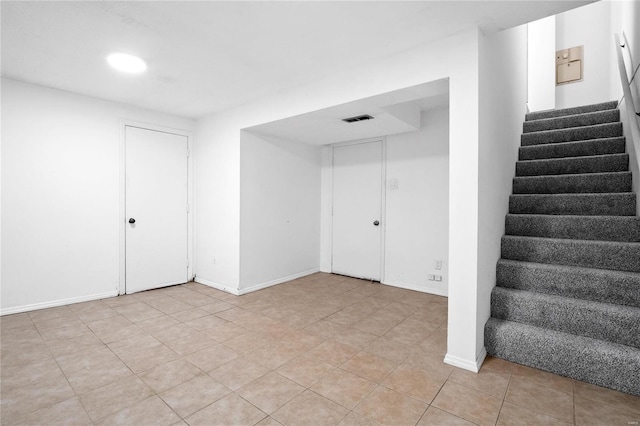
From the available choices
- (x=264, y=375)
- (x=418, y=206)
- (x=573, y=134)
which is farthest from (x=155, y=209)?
(x=573, y=134)

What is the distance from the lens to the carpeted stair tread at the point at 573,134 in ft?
11.5

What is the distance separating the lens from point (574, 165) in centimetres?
338

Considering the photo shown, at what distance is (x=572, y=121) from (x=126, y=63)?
518 centimetres

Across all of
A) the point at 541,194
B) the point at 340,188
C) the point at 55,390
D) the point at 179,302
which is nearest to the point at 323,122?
the point at 340,188

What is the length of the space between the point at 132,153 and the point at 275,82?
2.26 m

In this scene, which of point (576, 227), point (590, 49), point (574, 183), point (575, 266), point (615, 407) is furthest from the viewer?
point (590, 49)

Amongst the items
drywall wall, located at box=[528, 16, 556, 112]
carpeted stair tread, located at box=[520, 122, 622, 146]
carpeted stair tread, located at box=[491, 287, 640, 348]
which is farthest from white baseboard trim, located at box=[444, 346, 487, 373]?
drywall wall, located at box=[528, 16, 556, 112]

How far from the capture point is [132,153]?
13.5 ft

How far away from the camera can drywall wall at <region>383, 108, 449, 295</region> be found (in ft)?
13.4

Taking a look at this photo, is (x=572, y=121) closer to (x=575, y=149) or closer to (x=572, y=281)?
(x=575, y=149)

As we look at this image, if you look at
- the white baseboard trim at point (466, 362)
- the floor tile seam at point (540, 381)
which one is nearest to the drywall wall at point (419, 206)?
the white baseboard trim at point (466, 362)

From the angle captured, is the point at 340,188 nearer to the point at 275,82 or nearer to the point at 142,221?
the point at 275,82

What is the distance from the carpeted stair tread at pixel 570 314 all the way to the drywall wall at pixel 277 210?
2915mm

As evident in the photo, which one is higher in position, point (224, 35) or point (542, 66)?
point (542, 66)
